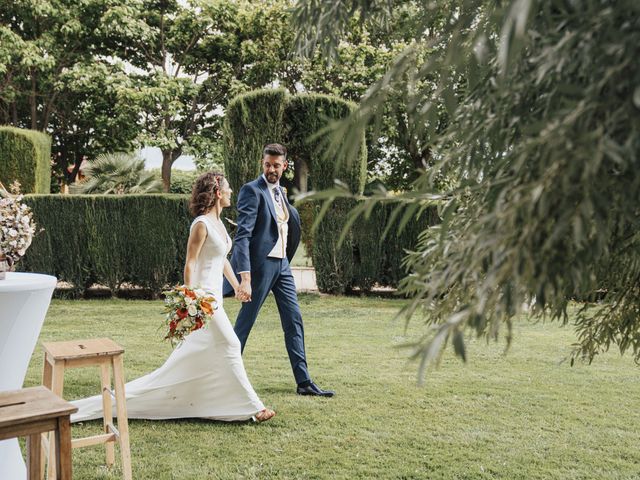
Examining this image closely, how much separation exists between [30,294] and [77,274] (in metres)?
8.97

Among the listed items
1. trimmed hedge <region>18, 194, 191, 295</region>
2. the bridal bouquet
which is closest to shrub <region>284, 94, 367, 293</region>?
trimmed hedge <region>18, 194, 191, 295</region>

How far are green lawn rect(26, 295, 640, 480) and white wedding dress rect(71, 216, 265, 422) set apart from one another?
4.3 inches

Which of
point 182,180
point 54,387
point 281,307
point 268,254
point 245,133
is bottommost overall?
point 54,387

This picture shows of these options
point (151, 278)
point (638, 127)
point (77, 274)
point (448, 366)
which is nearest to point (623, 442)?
point (448, 366)

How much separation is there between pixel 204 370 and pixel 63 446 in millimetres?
2121

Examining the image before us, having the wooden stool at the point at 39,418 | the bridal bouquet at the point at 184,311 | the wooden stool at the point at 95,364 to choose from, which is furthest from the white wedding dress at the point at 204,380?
the wooden stool at the point at 39,418

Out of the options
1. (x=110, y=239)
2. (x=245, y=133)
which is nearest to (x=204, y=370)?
(x=245, y=133)

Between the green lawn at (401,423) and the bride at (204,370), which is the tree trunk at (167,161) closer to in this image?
the green lawn at (401,423)

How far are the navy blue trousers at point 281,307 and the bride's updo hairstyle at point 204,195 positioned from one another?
894 mm

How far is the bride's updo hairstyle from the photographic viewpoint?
4695 mm

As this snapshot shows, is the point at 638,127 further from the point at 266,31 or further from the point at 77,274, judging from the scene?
the point at 266,31

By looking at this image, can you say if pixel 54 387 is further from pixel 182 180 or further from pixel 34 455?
pixel 182 180

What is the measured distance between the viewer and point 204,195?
4.70 m

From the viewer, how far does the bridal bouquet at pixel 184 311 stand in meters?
4.19
